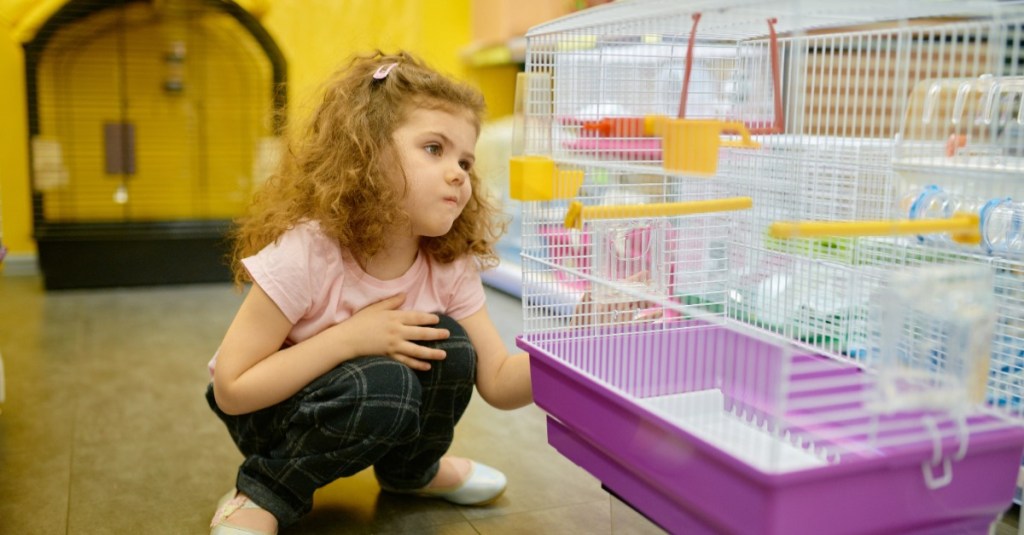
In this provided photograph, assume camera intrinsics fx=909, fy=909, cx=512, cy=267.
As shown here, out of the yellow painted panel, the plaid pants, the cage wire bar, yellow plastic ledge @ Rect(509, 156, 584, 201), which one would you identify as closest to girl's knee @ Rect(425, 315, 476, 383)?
the plaid pants

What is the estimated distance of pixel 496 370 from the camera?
1.14 meters

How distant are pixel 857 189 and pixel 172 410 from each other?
3.72 ft

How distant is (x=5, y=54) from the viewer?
9.09ft

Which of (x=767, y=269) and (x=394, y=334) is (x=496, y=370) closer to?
(x=394, y=334)

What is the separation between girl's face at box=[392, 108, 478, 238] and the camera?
41.1 inches

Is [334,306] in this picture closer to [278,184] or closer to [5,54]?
[278,184]

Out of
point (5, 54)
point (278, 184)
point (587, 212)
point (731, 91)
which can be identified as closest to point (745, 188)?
point (731, 91)

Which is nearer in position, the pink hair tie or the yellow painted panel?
the pink hair tie

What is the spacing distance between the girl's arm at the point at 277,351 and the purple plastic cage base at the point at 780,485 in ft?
0.83

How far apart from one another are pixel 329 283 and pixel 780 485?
591 millimetres

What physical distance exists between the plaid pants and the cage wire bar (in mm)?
136

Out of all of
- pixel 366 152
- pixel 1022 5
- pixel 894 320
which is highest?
pixel 1022 5

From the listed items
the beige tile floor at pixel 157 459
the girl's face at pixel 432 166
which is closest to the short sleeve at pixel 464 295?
the girl's face at pixel 432 166

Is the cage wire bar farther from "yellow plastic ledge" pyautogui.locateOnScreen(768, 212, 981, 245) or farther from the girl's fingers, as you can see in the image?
the girl's fingers
